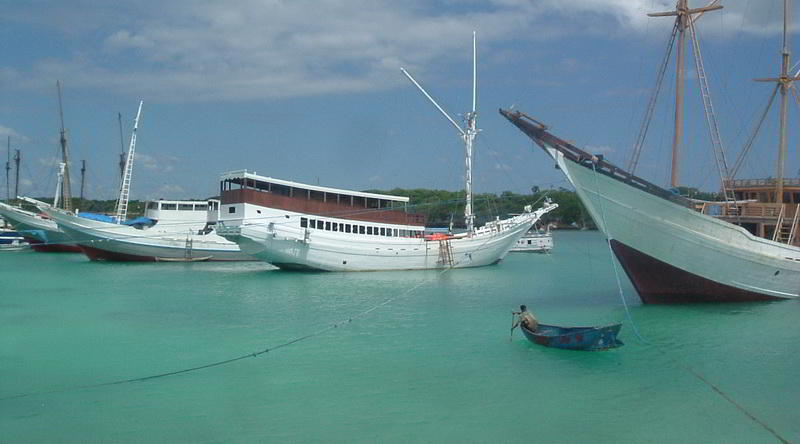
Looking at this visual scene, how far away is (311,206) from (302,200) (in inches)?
18.7

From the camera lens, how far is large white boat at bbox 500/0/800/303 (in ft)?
59.2

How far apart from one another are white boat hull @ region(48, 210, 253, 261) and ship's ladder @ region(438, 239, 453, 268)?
1105 cm

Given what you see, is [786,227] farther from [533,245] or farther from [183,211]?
[533,245]

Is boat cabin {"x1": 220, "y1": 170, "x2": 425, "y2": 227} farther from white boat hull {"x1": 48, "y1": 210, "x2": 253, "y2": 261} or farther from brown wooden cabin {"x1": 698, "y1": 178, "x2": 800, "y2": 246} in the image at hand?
brown wooden cabin {"x1": 698, "y1": 178, "x2": 800, "y2": 246}

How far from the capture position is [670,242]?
18.4m

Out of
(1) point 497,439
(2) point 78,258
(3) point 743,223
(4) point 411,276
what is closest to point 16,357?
(1) point 497,439

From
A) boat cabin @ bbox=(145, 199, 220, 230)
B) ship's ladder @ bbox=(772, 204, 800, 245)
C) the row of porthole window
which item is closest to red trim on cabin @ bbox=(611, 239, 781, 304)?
ship's ladder @ bbox=(772, 204, 800, 245)

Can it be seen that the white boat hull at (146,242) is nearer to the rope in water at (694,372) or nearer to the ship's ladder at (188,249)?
the ship's ladder at (188,249)

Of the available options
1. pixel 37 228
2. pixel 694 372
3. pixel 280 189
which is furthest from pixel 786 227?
pixel 37 228

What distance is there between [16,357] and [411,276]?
1738 cm

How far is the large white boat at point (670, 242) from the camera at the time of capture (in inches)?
710

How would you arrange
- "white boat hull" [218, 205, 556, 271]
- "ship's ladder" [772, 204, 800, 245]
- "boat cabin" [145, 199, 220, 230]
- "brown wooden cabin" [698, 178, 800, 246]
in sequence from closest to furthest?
"ship's ladder" [772, 204, 800, 245]
"brown wooden cabin" [698, 178, 800, 246]
"white boat hull" [218, 205, 556, 271]
"boat cabin" [145, 199, 220, 230]

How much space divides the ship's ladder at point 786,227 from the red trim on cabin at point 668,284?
1.86 m

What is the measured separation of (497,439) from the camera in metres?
9.20
